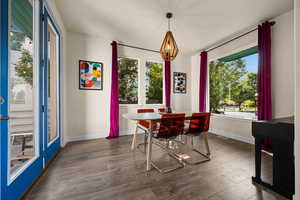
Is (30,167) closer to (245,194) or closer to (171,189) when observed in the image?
(171,189)

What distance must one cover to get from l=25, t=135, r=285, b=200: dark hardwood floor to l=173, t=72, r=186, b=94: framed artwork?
8.36ft

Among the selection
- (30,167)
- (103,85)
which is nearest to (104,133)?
(103,85)

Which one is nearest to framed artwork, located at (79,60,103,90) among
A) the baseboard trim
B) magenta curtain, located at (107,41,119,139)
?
magenta curtain, located at (107,41,119,139)

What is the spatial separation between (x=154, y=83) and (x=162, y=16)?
80.7 inches

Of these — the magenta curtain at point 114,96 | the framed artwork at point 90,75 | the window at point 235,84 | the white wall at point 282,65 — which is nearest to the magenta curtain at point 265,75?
the white wall at point 282,65

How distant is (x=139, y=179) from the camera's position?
1601mm

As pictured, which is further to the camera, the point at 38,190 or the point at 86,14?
the point at 86,14

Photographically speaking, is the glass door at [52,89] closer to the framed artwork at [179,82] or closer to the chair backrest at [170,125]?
the chair backrest at [170,125]

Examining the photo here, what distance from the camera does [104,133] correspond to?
3.43 meters

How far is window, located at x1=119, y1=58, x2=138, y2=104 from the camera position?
374 cm

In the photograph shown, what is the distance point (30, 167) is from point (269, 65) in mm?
4267

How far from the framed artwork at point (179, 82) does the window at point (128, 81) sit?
1.46m

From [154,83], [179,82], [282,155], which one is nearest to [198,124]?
[282,155]

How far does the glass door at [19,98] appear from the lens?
1060mm
